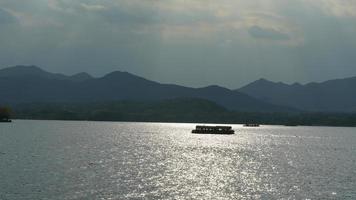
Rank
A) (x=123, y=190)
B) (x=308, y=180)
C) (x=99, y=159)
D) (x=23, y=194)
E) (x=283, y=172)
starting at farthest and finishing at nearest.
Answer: (x=99, y=159) < (x=283, y=172) < (x=308, y=180) < (x=123, y=190) < (x=23, y=194)

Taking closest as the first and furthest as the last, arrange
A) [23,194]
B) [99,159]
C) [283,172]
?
1. [23,194]
2. [283,172]
3. [99,159]

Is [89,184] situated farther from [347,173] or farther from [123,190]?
[347,173]

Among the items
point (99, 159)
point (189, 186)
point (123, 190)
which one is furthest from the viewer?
point (99, 159)

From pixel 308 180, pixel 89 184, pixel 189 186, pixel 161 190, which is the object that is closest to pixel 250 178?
pixel 308 180

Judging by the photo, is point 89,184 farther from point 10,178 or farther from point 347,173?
point 347,173

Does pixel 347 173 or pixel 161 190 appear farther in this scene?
pixel 347 173

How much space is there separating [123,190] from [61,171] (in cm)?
2759

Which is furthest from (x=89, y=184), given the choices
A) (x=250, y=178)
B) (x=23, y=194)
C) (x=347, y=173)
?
(x=347, y=173)

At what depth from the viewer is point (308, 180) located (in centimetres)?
10194

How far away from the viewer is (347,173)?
118 meters

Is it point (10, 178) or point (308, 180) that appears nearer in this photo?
point (10, 178)

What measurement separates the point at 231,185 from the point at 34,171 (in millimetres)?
39827

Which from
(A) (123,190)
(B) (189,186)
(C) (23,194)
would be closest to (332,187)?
(B) (189,186)

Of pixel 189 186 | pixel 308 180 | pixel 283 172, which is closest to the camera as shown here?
pixel 189 186
